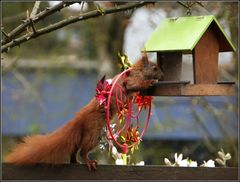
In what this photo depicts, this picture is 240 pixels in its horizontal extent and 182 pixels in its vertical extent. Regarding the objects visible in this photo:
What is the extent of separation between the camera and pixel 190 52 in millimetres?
3479

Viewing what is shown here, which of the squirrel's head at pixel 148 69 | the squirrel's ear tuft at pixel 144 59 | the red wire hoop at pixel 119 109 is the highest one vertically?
the squirrel's ear tuft at pixel 144 59

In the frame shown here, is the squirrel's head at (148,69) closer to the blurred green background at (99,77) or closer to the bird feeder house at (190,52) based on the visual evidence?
the bird feeder house at (190,52)

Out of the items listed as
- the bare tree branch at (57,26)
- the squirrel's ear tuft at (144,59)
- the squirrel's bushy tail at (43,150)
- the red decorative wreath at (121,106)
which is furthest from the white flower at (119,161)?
the bare tree branch at (57,26)

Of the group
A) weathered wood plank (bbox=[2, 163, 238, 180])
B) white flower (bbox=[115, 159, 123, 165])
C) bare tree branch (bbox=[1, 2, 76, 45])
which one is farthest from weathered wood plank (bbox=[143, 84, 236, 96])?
bare tree branch (bbox=[1, 2, 76, 45])

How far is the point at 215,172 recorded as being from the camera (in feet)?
10.3

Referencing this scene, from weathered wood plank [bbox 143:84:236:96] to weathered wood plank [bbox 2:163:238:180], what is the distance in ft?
1.30

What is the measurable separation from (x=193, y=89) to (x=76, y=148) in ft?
2.23

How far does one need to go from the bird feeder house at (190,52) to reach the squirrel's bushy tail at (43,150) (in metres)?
0.58

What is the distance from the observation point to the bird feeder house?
328 cm

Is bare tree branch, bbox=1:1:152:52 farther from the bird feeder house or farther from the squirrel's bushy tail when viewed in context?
the squirrel's bushy tail

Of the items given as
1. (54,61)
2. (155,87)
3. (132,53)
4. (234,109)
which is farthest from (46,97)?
(155,87)

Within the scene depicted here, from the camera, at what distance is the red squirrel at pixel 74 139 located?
3.12 m

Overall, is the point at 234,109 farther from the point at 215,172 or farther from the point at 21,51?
the point at 215,172

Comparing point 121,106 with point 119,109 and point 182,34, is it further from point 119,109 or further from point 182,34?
point 182,34
